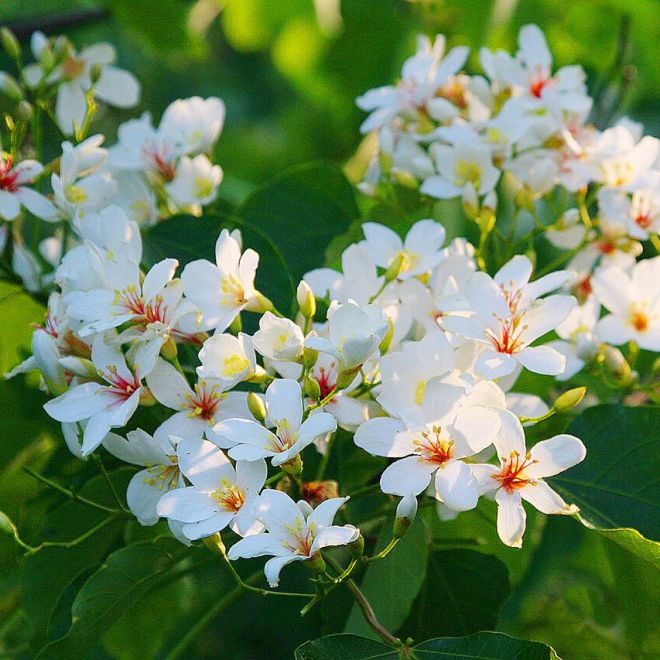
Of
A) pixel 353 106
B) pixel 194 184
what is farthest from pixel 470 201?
pixel 353 106

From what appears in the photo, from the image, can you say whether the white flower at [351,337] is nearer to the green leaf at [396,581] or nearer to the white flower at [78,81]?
the green leaf at [396,581]

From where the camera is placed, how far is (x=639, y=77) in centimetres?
169

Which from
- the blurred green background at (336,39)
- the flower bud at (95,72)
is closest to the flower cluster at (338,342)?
the flower bud at (95,72)

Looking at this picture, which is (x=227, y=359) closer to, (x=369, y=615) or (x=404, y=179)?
(x=369, y=615)

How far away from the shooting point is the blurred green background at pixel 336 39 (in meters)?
1.47

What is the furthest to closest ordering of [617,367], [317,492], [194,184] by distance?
1. [194,184]
2. [617,367]
3. [317,492]

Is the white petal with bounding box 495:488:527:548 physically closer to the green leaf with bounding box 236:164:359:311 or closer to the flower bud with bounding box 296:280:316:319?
the flower bud with bounding box 296:280:316:319

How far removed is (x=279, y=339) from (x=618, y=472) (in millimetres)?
280

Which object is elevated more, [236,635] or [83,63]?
[83,63]

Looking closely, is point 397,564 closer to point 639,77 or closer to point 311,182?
point 311,182

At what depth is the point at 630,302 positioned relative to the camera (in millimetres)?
896

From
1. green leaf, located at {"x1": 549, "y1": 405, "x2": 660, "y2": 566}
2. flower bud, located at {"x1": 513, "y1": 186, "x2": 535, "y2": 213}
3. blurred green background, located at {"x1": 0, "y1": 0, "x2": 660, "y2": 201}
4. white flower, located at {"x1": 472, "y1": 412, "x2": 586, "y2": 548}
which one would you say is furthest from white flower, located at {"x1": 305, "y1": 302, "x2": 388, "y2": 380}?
blurred green background, located at {"x1": 0, "y1": 0, "x2": 660, "y2": 201}

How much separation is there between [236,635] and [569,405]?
106 cm

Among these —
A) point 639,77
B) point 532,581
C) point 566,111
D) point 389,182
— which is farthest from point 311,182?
point 639,77
